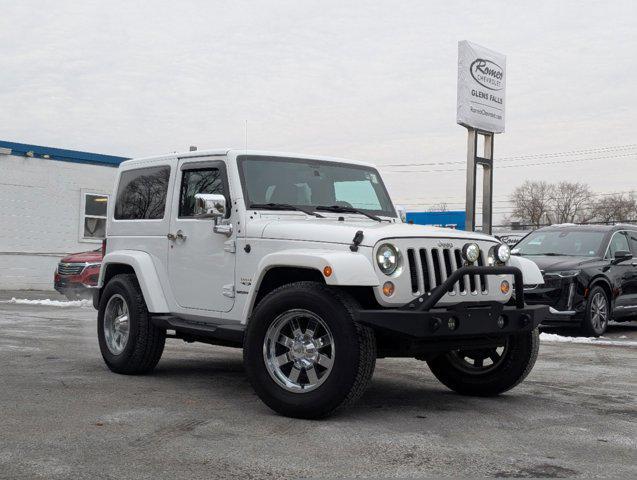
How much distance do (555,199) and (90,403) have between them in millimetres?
91181

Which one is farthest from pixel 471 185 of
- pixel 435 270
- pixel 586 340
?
pixel 435 270

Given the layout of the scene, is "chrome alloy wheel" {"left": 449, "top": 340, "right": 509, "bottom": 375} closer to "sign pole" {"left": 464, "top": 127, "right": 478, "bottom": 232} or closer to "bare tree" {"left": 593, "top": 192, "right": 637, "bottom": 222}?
"sign pole" {"left": 464, "top": 127, "right": 478, "bottom": 232}

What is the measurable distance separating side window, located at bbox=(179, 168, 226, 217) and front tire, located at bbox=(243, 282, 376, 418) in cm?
153

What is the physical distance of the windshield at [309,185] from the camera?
7.32 metres

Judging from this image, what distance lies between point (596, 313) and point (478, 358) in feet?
20.1

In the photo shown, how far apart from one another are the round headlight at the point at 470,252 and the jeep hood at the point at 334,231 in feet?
0.29

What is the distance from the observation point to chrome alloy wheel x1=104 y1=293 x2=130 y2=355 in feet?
27.0

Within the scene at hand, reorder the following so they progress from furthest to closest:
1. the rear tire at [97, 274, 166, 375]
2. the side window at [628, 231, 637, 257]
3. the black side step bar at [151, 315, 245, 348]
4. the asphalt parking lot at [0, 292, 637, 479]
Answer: the side window at [628, 231, 637, 257]
the rear tire at [97, 274, 166, 375]
the black side step bar at [151, 315, 245, 348]
the asphalt parking lot at [0, 292, 637, 479]

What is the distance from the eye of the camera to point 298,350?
620cm

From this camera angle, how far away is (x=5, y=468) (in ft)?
15.4

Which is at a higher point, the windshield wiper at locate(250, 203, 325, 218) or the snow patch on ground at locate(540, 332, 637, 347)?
the windshield wiper at locate(250, 203, 325, 218)

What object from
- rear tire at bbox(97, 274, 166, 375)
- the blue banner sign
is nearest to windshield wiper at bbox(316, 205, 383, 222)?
rear tire at bbox(97, 274, 166, 375)

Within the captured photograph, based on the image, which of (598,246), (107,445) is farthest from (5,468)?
(598,246)

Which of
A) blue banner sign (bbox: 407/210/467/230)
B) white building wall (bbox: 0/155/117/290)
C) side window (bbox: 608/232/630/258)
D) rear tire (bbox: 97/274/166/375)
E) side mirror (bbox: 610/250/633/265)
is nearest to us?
rear tire (bbox: 97/274/166/375)
